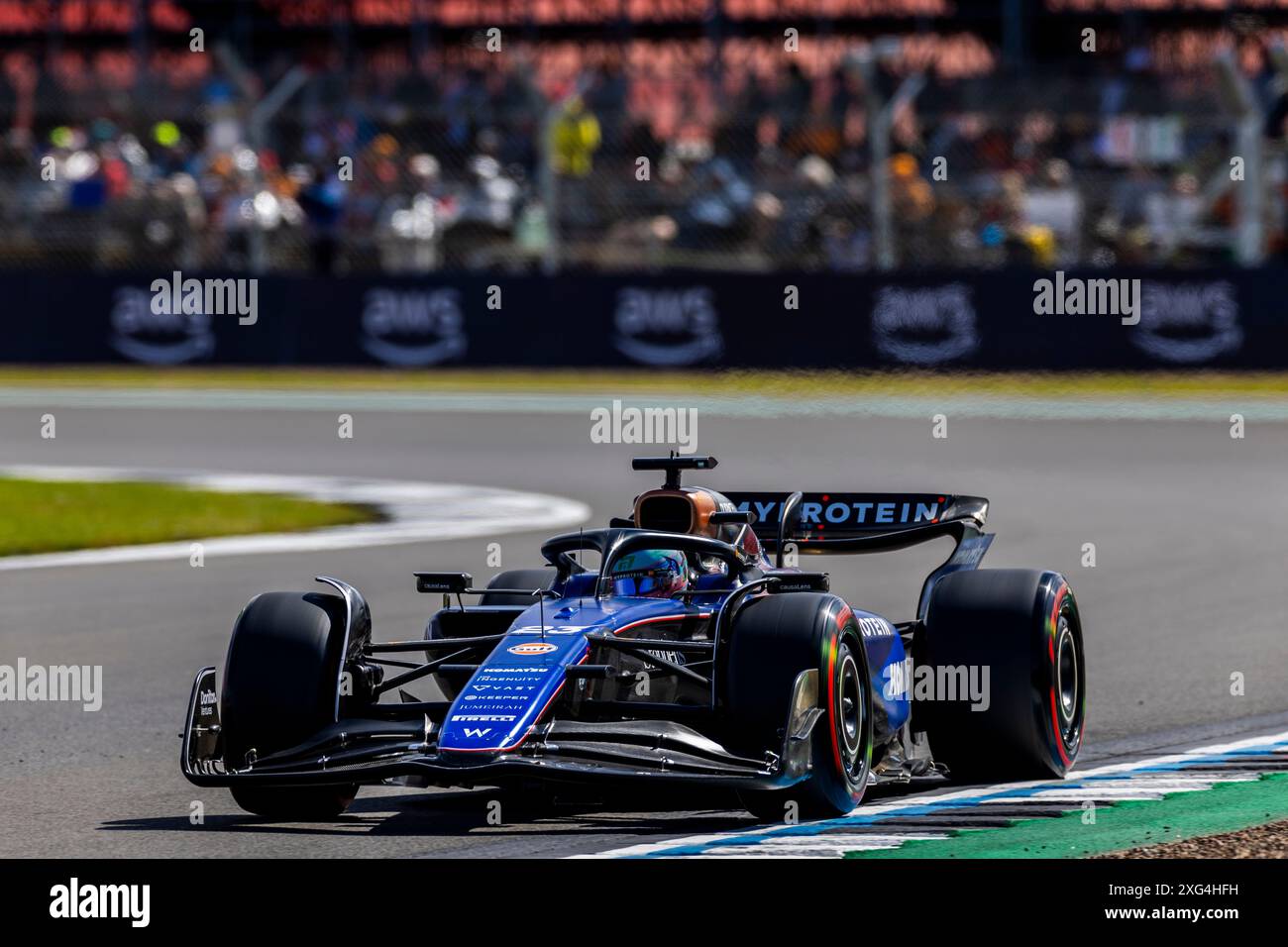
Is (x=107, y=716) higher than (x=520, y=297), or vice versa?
(x=520, y=297)

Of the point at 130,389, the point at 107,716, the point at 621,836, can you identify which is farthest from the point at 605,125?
the point at 621,836

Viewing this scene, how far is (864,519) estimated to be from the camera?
26.8 ft

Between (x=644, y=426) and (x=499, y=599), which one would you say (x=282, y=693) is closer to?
(x=499, y=599)

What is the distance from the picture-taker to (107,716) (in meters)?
8.38

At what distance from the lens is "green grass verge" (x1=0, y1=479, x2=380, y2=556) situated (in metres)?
14.2

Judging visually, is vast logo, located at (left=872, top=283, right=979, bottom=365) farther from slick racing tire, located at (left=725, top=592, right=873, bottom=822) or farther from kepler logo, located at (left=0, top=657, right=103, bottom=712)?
slick racing tire, located at (left=725, top=592, right=873, bottom=822)

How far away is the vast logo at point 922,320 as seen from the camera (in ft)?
77.4

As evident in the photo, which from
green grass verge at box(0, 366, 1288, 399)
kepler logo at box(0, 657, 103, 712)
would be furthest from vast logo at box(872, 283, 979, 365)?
kepler logo at box(0, 657, 103, 712)

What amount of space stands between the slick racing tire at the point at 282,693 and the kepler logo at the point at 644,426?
12143 millimetres

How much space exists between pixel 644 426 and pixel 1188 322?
5713 millimetres

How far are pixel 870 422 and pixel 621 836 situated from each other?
1583 cm
